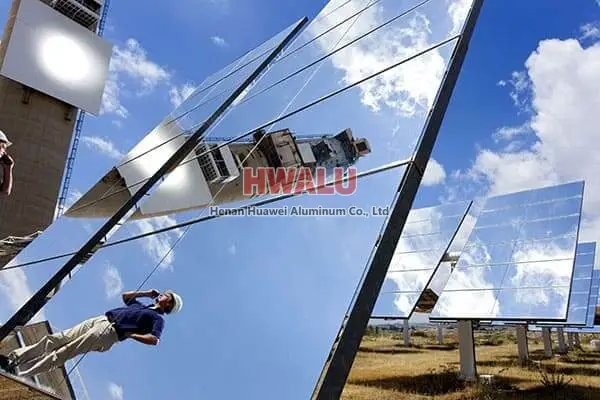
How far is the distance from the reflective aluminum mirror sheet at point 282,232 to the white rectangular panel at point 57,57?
1706 cm

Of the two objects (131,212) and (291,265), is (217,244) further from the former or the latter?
(131,212)

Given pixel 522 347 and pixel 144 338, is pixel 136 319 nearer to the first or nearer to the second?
pixel 144 338

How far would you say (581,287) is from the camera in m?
13.5

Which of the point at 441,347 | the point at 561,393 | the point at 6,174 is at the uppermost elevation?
the point at 441,347

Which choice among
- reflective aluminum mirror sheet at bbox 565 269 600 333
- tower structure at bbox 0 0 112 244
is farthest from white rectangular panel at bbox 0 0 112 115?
reflective aluminum mirror sheet at bbox 565 269 600 333

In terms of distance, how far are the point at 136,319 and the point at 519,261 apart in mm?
10324

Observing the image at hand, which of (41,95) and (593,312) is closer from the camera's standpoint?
(593,312)

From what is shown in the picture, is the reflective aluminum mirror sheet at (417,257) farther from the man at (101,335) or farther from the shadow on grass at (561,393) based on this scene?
the man at (101,335)

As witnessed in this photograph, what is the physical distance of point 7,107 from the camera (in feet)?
58.9

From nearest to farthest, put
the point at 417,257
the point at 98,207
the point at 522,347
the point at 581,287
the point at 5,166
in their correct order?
1. the point at 5,166
2. the point at 98,207
3. the point at 417,257
4. the point at 522,347
5. the point at 581,287

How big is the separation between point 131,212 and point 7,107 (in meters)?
17.4

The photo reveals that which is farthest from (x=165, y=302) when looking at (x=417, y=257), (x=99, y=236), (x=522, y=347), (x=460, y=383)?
(x=522, y=347)

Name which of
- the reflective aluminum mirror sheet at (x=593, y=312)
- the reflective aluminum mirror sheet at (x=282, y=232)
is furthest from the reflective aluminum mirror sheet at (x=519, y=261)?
the reflective aluminum mirror sheet at (x=282, y=232)

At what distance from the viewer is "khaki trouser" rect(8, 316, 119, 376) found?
2.49m
